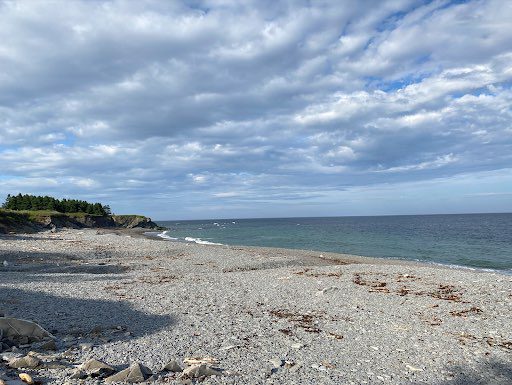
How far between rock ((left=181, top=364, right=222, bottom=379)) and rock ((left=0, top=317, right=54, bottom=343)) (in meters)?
4.27

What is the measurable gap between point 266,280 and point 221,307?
25.8ft

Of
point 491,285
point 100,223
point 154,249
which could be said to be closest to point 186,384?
point 491,285

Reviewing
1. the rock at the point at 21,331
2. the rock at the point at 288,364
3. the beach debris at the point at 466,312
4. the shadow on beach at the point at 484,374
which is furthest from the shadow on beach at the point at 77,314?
the beach debris at the point at 466,312

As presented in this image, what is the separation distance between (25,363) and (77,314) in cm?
538

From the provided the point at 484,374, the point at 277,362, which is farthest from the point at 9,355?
the point at 484,374

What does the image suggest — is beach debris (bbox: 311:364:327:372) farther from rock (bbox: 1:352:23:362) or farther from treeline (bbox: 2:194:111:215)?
treeline (bbox: 2:194:111:215)

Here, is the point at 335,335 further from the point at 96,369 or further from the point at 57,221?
the point at 57,221

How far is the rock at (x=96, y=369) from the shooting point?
721 cm

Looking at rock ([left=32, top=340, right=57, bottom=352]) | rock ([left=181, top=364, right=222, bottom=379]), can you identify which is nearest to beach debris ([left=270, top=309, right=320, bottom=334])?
rock ([left=181, top=364, right=222, bottom=379])

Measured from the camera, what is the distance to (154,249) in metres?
41.3

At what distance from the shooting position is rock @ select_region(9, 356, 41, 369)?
736 cm

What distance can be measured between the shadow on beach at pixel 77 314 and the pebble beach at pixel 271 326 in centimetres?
4

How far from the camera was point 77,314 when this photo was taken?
41.3 feet

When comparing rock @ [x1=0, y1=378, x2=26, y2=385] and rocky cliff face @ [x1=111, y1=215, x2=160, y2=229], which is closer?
rock @ [x1=0, y1=378, x2=26, y2=385]
